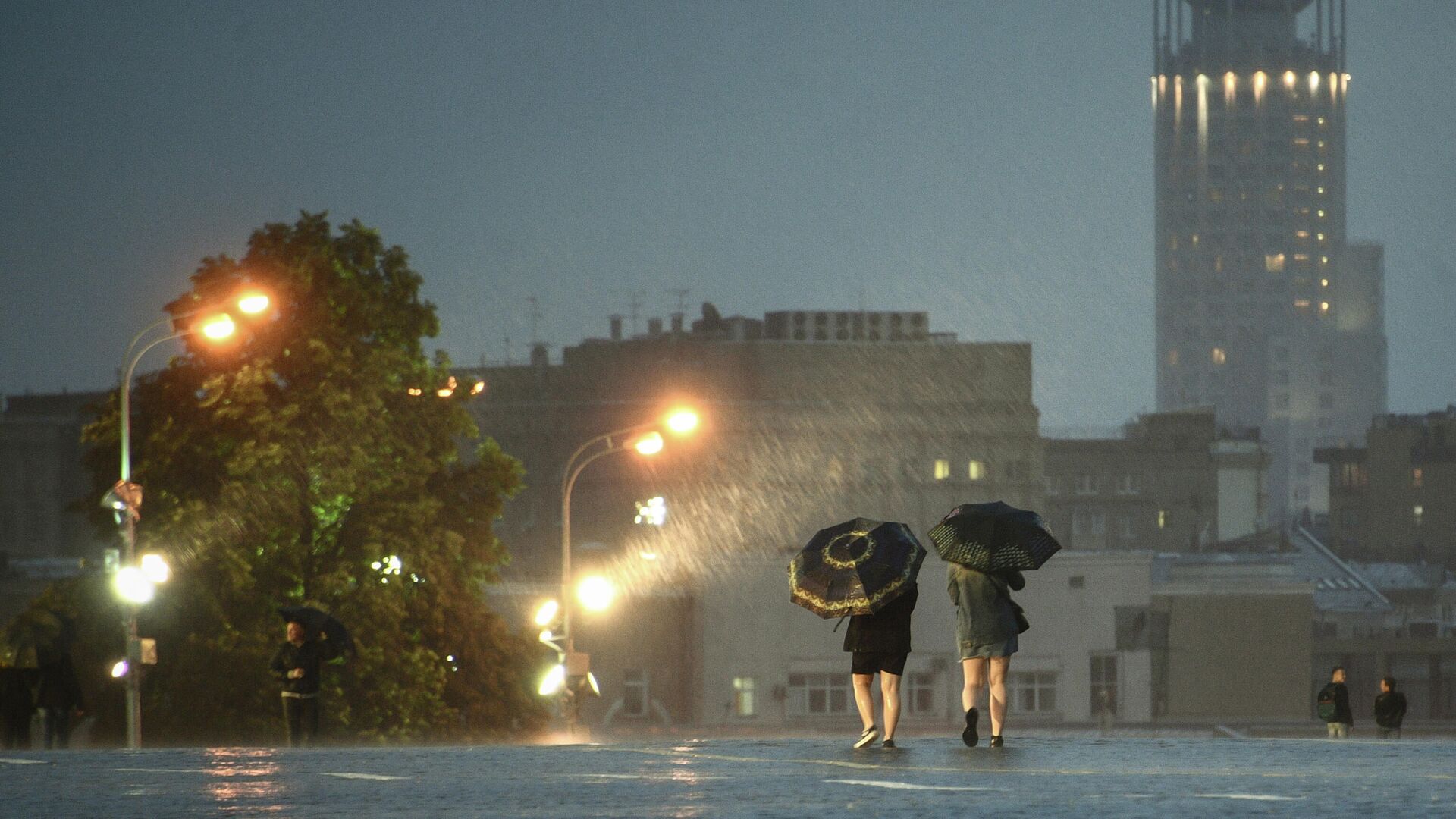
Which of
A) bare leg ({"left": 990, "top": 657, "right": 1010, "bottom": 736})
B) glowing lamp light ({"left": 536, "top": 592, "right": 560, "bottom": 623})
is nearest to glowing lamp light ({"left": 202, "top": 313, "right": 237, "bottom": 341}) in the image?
glowing lamp light ({"left": 536, "top": 592, "right": 560, "bottom": 623})

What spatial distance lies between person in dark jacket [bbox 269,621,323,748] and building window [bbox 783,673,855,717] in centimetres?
6269

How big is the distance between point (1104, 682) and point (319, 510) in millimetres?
51589

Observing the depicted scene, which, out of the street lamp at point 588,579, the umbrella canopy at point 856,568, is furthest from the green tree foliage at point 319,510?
the umbrella canopy at point 856,568

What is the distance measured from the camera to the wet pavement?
13094mm

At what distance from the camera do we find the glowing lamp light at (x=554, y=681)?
145 ft

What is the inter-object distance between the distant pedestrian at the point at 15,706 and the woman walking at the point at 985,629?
1167 centimetres

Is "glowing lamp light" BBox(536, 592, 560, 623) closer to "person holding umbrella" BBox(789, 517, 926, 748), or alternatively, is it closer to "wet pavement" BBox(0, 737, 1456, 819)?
"wet pavement" BBox(0, 737, 1456, 819)

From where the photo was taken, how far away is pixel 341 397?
4122 cm

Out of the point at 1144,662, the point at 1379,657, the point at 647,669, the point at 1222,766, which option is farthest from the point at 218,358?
the point at 1379,657

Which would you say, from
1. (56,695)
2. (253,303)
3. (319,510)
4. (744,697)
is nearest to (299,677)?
(56,695)

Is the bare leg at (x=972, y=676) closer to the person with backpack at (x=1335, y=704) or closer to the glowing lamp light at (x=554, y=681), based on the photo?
the person with backpack at (x=1335, y=704)

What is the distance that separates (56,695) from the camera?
26.3m

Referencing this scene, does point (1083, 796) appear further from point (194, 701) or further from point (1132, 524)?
point (1132, 524)

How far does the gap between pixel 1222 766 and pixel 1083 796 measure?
9.44 feet
